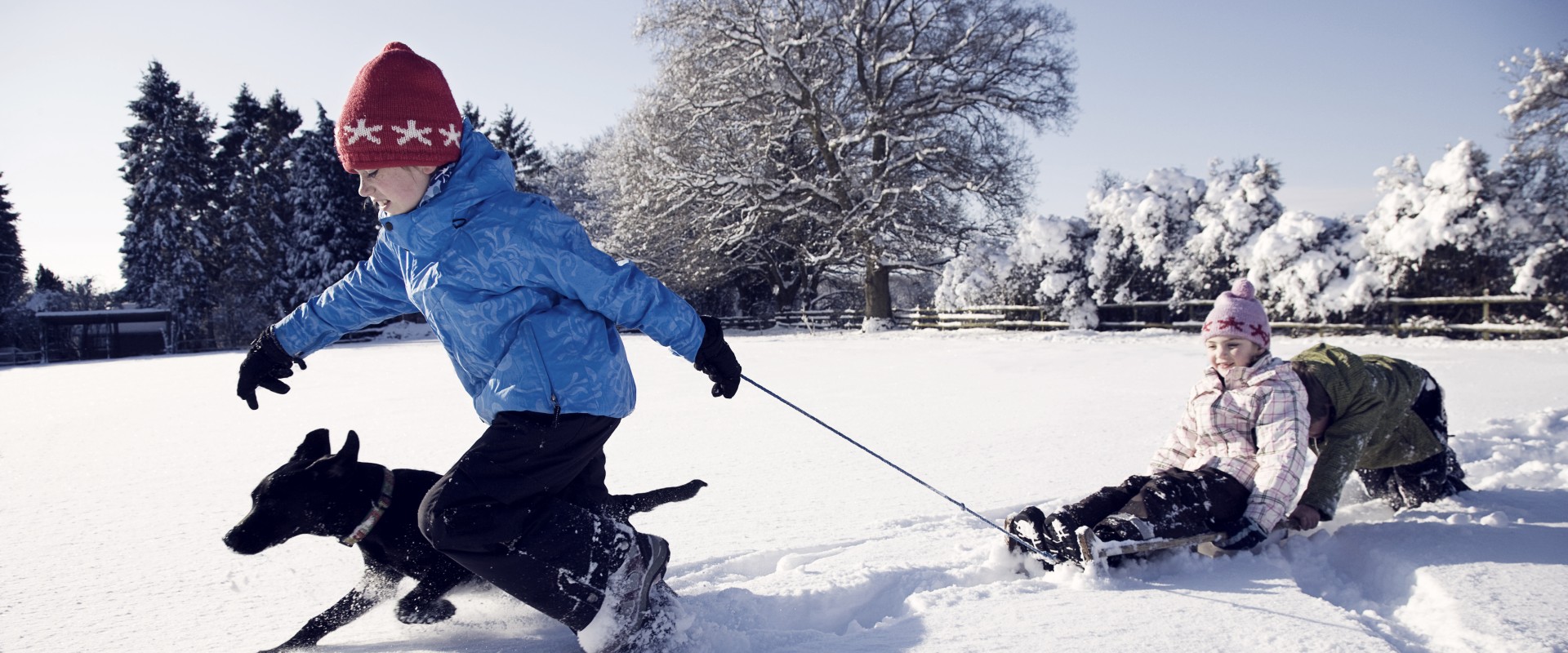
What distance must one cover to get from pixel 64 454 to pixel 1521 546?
23.2ft

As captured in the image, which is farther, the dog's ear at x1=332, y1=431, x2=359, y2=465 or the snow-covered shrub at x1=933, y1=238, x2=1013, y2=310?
the snow-covered shrub at x1=933, y1=238, x2=1013, y2=310

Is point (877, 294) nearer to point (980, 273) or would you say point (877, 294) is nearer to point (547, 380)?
point (980, 273)

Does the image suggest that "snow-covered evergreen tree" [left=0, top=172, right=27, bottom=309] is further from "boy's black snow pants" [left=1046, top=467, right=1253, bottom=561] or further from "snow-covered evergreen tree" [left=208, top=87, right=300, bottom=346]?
"boy's black snow pants" [left=1046, top=467, right=1253, bottom=561]

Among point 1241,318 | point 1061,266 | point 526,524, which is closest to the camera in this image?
point 526,524

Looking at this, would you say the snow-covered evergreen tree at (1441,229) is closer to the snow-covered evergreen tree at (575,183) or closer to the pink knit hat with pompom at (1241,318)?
the pink knit hat with pompom at (1241,318)

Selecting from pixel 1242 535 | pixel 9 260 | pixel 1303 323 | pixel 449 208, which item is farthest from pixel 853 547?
pixel 9 260

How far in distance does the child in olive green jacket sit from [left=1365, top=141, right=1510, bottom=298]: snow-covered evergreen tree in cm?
1164

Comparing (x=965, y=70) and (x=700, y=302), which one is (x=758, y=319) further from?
(x=965, y=70)

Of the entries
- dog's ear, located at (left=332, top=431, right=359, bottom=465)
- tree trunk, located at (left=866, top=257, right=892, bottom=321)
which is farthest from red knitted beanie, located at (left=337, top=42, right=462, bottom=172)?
tree trunk, located at (left=866, top=257, right=892, bottom=321)

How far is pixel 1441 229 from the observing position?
39.0 feet

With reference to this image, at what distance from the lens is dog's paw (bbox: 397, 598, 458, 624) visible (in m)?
2.05

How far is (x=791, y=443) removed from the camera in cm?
459

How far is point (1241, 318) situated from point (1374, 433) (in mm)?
641

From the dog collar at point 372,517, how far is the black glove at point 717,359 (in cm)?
95
